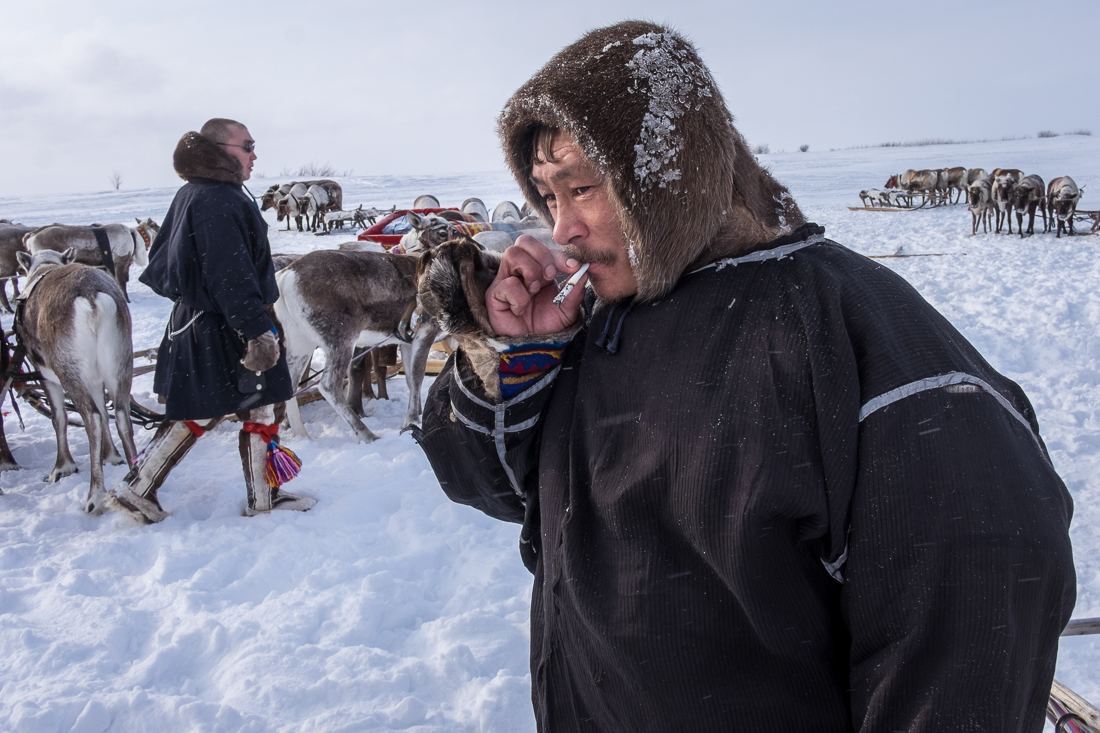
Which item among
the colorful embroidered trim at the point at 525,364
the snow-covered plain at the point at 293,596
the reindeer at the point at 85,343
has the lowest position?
the snow-covered plain at the point at 293,596

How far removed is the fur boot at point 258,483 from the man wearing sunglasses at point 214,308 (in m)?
0.01

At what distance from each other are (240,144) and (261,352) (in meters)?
1.13

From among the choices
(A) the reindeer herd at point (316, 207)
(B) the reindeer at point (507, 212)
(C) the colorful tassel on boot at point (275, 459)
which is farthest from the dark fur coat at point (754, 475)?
(A) the reindeer herd at point (316, 207)

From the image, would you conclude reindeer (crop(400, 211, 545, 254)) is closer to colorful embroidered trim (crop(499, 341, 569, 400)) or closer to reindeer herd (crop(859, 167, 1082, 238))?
colorful embroidered trim (crop(499, 341, 569, 400))

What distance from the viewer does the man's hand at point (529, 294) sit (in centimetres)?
119

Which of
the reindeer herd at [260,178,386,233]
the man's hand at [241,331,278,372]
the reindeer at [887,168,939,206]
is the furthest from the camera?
the reindeer at [887,168,939,206]

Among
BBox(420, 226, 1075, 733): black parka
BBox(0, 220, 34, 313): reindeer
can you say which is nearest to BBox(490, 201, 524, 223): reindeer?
BBox(0, 220, 34, 313): reindeer

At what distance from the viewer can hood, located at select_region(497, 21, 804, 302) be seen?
39.4 inches

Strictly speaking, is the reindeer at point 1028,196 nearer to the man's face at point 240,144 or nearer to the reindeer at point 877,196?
the reindeer at point 877,196

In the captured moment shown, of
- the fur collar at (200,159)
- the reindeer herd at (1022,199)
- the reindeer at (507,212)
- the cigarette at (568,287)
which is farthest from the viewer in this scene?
the reindeer herd at (1022,199)

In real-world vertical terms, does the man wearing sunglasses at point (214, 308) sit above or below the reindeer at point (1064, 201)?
below

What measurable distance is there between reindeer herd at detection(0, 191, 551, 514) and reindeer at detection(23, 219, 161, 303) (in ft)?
18.8

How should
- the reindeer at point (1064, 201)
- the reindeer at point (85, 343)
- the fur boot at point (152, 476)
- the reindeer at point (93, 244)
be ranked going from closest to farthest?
1. the fur boot at point (152, 476)
2. the reindeer at point (85, 343)
3. the reindeer at point (93, 244)
4. the reindeer at point (1064, 201)

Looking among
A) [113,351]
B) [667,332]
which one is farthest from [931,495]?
[113,351]
